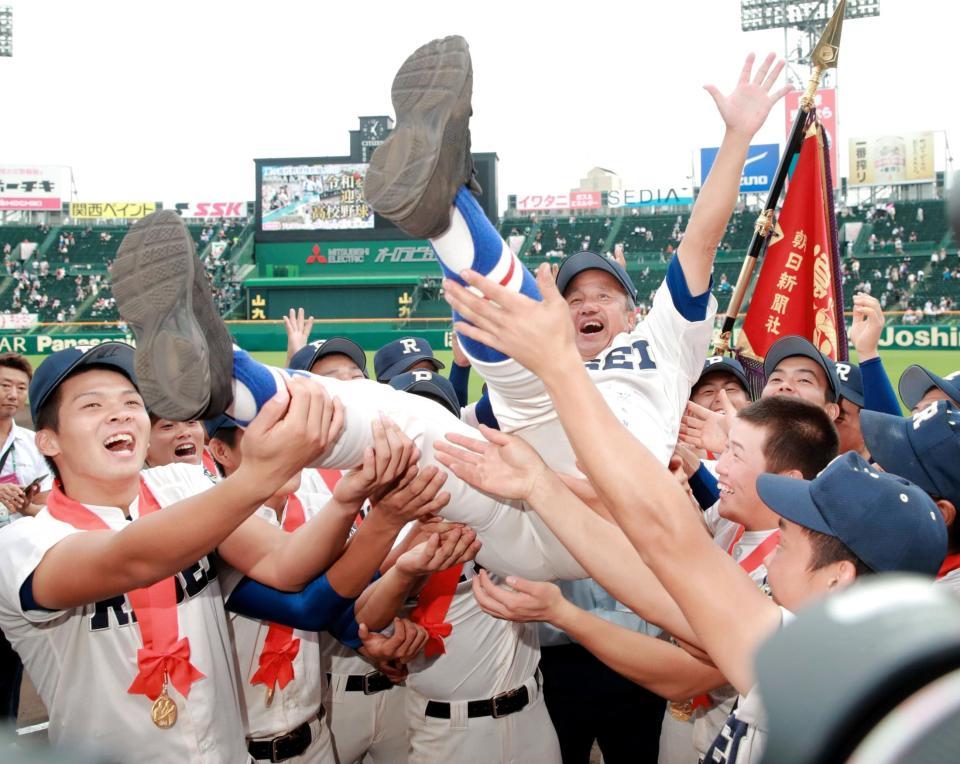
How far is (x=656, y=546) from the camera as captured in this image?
5.57 feet

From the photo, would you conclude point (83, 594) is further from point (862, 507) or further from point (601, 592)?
point (601, 592)

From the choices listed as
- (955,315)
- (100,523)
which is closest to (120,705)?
(100,523)

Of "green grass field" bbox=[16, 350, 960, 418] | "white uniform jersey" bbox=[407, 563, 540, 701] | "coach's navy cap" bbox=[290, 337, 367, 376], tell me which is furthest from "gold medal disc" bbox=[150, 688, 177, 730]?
"green grass field" bbox=[16, 350, 960, 418]

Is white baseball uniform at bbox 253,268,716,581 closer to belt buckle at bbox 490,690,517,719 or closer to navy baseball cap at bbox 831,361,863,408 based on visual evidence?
belt buckle at bbox 490,690,517,719

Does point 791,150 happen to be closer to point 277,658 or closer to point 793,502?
point 793,502

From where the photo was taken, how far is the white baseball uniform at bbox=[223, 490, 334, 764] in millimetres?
2842

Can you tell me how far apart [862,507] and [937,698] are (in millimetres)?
1481

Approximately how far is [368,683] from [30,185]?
53.6 meters

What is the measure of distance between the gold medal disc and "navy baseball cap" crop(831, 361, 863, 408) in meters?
3.39

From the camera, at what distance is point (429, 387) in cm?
413

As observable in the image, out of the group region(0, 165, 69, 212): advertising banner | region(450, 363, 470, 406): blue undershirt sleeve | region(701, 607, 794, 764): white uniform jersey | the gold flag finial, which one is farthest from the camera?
region(0, 165, 69, 212): advertising banner

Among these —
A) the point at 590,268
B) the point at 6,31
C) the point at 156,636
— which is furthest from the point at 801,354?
the point at 6,31

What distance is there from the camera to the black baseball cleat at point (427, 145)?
222cm

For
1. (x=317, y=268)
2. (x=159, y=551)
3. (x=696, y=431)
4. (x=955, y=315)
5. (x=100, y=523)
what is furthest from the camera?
(x=317, y=268)
